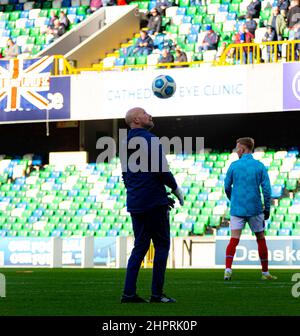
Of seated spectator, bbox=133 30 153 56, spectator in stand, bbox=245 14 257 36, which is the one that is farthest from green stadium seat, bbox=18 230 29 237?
spectator in stand, bbox=245 14 257 36

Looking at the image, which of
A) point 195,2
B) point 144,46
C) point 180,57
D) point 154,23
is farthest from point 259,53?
point 154,23

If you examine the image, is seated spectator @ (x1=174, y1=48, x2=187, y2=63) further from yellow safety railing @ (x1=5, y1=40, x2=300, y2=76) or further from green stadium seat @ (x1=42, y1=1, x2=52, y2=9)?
green stadium seat @ (x1=42, y1=1, x2=52, y2=9)

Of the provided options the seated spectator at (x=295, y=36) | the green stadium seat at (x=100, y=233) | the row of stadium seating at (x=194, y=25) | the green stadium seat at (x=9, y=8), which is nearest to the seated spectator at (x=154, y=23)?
the row of stadium seating at (x=194, y=25)

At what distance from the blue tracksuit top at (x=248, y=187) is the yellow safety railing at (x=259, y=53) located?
13.9m

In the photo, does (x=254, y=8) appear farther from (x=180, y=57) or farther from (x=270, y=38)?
(x=180, y=57)

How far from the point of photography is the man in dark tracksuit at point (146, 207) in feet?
34.1

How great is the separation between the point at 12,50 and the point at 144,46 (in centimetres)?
476

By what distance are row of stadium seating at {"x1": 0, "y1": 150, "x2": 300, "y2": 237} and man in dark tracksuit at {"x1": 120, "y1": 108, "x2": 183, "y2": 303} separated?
1614 centimetres

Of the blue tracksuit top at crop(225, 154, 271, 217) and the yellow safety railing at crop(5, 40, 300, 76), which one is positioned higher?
the yellow safety railing at crop(5, 40, 300, 76)

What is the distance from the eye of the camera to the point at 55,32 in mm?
34125

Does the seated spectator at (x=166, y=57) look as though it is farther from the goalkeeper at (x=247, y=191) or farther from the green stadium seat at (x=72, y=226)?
the goalkeeper at (x=247, y=191)

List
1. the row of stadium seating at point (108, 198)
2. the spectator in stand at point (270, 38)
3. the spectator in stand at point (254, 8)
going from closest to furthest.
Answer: the row of stadium seating at point (108, 198), the spectator in stand at point (270, 38), the spectator in stand at point (254, 8)

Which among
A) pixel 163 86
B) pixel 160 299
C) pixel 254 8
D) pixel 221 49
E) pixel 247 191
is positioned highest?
pixel 254 8

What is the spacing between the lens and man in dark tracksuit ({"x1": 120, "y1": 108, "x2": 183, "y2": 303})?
10.4 meters
